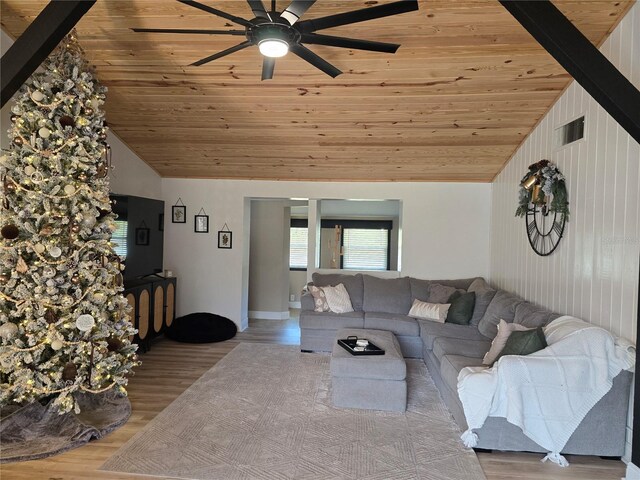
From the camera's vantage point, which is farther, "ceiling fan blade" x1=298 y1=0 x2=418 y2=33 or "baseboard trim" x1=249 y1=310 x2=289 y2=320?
"baseboard trim" x1=249 y1=310 x2=289 y2=320

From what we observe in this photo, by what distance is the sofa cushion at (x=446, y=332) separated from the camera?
4.45 m

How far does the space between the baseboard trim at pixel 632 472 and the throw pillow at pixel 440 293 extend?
9.41 ft

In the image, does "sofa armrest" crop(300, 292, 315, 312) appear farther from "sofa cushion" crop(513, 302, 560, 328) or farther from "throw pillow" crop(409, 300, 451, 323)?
"sofa cushion" crop(513, 302, 560, 328)

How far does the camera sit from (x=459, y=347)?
3818 millimetres

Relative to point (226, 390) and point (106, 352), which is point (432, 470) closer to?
point (226, 390)

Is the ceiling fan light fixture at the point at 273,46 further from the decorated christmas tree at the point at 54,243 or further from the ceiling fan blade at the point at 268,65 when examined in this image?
the decorated christmas tree at the point at 54,243

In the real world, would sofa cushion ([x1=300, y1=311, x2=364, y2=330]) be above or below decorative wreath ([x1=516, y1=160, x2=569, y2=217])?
below

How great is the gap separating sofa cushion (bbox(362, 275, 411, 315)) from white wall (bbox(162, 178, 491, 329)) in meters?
0.54

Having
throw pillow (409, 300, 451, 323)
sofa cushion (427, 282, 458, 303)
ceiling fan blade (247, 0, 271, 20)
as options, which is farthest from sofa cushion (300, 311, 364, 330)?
ceiling fan blade (247, 0, 271, 20)

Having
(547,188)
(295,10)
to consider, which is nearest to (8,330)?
(295,10)

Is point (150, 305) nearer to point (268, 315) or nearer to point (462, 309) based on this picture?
point (268, 315)

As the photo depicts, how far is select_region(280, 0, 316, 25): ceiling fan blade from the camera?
2199 mm

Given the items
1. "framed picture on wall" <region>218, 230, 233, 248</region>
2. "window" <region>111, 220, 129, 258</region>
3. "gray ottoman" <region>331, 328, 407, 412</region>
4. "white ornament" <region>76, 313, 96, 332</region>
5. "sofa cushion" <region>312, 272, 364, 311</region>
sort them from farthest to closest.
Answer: "framed picture on wall" <region>218, 230, 233, 248</region>, "sofa cushion" <region>312, 272, 364, 311</region>, "window" <region>111, 220, 129, 258</region>, "gray ottoman" <region>331, 328, 407, 412</region>, "white ornament" <region>76, 313, 96, 332</region>

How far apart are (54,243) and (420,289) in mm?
4294
